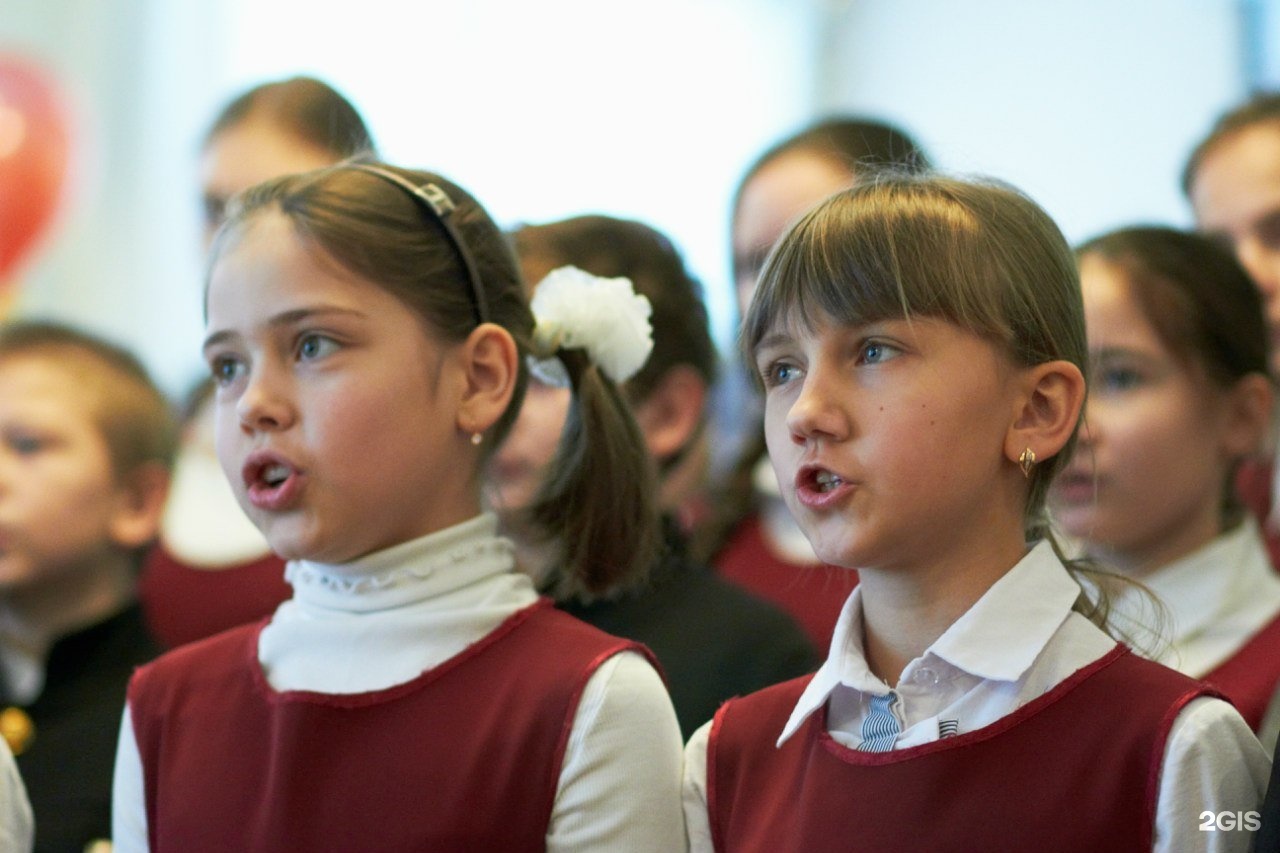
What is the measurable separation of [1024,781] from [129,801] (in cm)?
87

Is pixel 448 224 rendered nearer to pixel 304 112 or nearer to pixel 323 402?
pixel 323 402

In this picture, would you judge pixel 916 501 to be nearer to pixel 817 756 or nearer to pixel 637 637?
pixel 817 756

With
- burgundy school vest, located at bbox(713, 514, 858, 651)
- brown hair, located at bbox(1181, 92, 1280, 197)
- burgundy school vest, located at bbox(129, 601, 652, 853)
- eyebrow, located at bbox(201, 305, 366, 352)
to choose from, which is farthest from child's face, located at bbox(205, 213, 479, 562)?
brown hair, located at bbox(1181, 92, 1280, 197)

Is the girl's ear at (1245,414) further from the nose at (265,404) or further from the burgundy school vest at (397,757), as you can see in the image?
the nose at (265,404)

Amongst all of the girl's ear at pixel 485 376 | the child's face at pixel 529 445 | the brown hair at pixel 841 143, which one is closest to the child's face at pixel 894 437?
the girl's ear at pixel 485 376

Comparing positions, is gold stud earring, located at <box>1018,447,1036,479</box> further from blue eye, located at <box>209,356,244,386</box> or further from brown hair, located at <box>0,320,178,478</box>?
brown hair, located at <box>0,320,178,478</box>

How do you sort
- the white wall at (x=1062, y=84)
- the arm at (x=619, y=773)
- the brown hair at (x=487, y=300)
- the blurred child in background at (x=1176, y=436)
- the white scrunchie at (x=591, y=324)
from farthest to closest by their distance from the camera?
the white wall at (x=1062, y=84), the blurred child in background at (x=1176, y=436), the white scrunchie at (x=591, y=324), the brown hair at (x=487, y=300), the arm at (x=619, y=773)

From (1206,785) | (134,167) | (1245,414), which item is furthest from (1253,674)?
(134,167)

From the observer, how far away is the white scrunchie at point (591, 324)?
156 centimetres

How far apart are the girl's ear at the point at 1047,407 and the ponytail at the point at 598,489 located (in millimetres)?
492

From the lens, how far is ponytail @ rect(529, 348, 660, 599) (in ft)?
5.12

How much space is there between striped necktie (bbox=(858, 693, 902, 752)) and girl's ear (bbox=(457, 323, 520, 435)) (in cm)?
48

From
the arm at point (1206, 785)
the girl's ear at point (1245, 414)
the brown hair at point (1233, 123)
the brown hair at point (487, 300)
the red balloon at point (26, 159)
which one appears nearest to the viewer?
the arm at point (1206, 785)

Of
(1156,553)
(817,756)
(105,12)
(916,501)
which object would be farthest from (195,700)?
(105,12)
